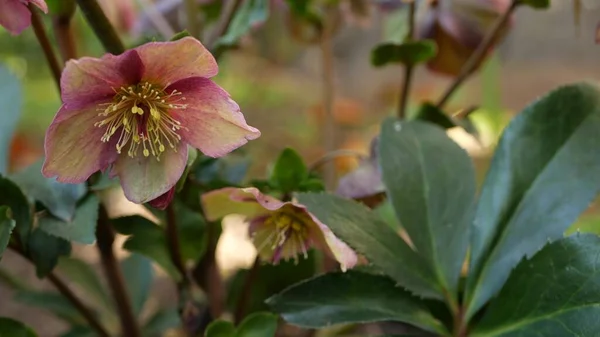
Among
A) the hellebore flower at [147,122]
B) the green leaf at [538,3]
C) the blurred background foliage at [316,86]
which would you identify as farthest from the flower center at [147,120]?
the blurred background foliage at [316,86]

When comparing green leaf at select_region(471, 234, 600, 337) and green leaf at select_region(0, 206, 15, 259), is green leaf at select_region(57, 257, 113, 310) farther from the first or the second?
green leaf at select_region(471, 234, 600, 337)

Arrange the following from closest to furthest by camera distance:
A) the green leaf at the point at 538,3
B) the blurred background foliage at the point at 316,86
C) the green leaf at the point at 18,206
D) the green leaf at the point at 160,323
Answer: the green leaf at the point at 18,206 → the green leaf at the point at 538,3 → the green leaf at the point at 160,323 → the blurred background foliage at the point at 316,86

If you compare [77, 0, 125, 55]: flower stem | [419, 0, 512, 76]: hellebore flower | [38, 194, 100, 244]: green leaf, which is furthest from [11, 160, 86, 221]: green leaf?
[419, 0, 512, 76]: hellebore flower

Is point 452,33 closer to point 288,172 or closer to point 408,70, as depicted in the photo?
point 408,70

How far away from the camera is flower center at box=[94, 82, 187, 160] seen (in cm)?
38

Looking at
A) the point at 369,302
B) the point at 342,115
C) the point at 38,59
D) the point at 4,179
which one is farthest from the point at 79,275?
the point at 38,59

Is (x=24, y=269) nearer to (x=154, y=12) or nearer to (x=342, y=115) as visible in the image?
(x=154, y=12)

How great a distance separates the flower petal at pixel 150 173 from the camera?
367mm

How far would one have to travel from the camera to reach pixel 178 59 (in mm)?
348

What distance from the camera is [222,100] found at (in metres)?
0.36

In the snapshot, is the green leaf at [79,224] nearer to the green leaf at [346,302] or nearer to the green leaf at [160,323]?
the green leaf at [346,302]

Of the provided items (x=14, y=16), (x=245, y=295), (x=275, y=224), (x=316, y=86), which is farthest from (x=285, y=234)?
(x=316, y=86)

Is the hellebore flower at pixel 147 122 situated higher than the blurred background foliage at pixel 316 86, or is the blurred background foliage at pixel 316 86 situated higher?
the hellebore flower at pixel 147 122

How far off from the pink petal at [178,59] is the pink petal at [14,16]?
3.1 inches
